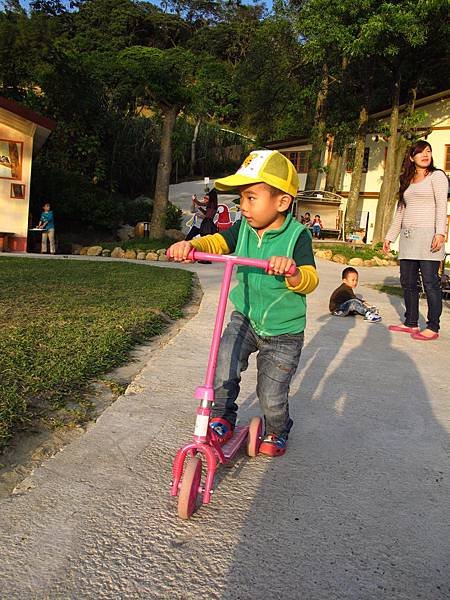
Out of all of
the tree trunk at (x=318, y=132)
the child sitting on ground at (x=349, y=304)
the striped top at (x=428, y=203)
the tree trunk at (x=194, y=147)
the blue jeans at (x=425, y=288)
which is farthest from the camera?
the tree trunk at (x=194, y=147)

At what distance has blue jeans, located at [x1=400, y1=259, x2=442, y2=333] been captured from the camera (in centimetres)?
609

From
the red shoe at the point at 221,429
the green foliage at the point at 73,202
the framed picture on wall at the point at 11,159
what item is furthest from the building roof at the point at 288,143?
the red shoe at the point at 221,429

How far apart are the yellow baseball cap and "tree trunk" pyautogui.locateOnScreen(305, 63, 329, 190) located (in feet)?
82.9

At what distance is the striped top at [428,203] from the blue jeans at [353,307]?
1.39 meters

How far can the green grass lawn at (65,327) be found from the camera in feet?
10.6

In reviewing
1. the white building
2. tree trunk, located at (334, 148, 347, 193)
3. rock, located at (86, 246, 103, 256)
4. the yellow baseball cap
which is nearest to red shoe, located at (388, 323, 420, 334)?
the yellow baseball cap

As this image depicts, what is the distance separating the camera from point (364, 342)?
19.5 ft

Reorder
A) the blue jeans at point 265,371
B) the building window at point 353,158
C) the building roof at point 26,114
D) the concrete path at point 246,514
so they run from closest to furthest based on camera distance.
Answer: the concrete path at point 246,514 → the blue jeans at point 265,371 → the building roof at point 26,114 → the building window at point 353,158

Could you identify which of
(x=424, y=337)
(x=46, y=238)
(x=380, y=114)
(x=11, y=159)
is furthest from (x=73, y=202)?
(x=380, y=114)

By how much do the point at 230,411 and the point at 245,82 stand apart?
3284 centimetres

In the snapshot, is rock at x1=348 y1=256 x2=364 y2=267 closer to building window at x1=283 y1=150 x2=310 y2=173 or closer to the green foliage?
the green foliage

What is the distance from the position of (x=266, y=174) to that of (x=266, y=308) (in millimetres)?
683

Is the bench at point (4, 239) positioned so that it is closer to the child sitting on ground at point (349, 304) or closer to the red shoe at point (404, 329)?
the child sitting on ground at point (349, 304)

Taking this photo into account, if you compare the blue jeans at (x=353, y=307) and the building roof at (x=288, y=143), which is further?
the building roof at (x=288, y=143)
